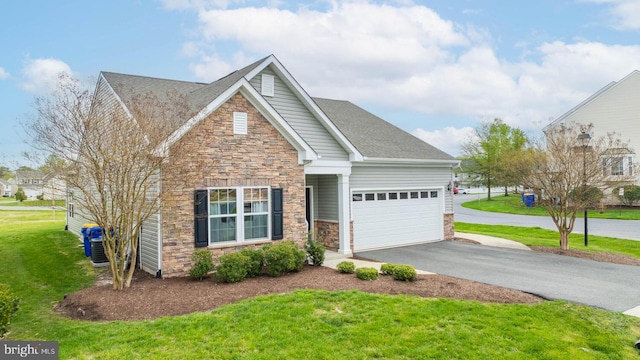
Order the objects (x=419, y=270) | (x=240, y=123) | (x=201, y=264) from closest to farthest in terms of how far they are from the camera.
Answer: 1. (x=201, y=264)
2. (x=240, y=123)
3. (x=419, y=270)

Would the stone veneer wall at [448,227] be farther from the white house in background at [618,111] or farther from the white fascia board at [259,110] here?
the white house in background at [618,111]

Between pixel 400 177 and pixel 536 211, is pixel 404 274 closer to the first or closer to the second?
pixel 400 177

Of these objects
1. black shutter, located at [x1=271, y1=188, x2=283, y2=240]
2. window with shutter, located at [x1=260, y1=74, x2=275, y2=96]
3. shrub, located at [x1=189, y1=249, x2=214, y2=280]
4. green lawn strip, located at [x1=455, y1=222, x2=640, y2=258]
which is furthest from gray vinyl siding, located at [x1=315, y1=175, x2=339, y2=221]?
green lawn strip, located at [x1=455, y1=222, x2=640, y2=258]


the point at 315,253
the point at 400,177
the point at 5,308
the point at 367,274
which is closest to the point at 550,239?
the point at 400,177

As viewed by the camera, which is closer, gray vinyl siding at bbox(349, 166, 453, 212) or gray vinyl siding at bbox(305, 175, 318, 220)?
gray vinyl siding at bbox(349, 166, 453, 212)

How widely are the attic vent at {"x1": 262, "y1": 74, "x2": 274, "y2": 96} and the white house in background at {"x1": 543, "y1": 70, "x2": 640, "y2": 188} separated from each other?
2442 centimetres

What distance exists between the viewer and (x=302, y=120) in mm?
13352

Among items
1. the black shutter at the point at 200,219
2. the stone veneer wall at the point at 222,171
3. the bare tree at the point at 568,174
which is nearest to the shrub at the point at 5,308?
the stone veneer wall at the point at 222,171

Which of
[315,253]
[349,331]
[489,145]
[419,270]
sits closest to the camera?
[349,331]

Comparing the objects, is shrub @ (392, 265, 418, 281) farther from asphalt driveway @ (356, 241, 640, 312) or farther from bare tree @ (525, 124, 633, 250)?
bare tree @ (525, 124, 633, 250)

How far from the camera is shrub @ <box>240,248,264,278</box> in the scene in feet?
32.2

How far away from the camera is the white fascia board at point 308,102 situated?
1258cm

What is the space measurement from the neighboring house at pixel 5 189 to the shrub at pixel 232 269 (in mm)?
102330

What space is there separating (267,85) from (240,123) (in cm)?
248
